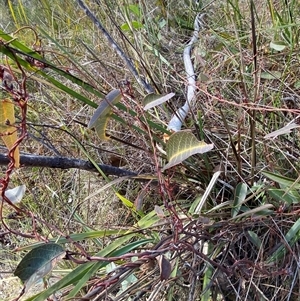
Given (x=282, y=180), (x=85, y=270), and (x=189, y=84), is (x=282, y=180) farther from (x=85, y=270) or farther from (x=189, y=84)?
(x=85, y=270)

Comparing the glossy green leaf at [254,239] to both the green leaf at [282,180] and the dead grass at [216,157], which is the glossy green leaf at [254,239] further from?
the green leaf at [282,180]

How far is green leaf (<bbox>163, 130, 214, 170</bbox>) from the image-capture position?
643 mm

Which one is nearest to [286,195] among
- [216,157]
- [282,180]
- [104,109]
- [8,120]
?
[282,180]

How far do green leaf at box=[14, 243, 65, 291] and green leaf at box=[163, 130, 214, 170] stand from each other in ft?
0.66

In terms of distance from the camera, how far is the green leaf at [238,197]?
0.83 metres

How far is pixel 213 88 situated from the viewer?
1084 mm

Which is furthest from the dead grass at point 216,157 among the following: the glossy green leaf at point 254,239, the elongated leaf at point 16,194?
the elongated leaf at point 16,194

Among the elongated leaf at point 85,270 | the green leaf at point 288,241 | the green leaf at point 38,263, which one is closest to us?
the green leaf at point 38,263

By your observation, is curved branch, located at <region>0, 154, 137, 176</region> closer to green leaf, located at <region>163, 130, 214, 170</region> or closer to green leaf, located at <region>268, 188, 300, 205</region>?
green leaf, located at <region>163, 130, 214, 170</region>

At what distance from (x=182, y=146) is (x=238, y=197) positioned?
0.73ft

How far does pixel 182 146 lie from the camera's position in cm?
67

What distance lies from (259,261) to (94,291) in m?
0.33

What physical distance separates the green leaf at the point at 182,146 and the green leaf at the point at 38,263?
0.66 feet

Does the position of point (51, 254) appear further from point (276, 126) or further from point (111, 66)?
point (111, 66)
